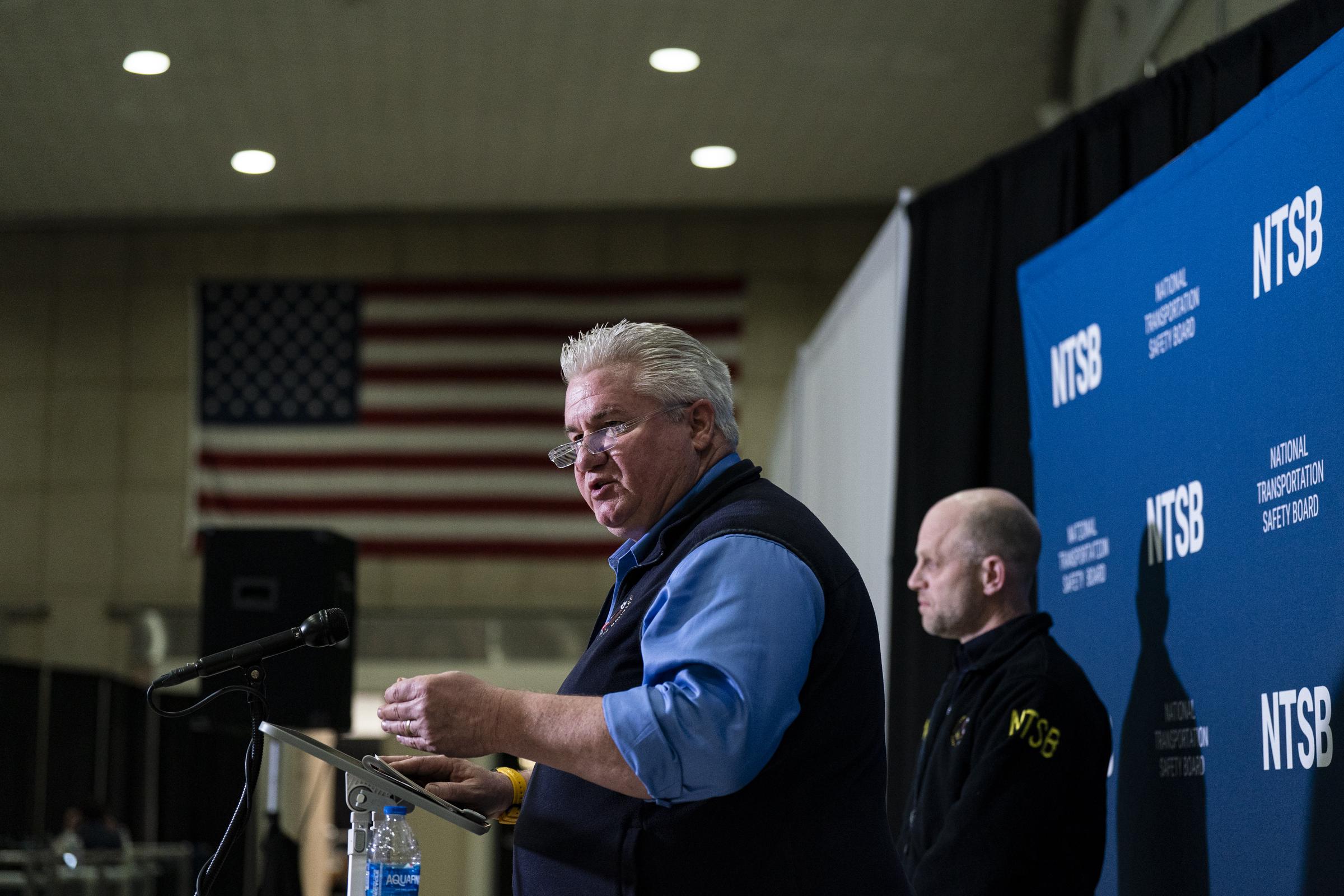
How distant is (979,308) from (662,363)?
2728 millimetres

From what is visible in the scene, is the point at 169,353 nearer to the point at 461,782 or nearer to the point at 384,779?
the point at 461,782

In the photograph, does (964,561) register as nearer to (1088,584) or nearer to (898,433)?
(1088,584)

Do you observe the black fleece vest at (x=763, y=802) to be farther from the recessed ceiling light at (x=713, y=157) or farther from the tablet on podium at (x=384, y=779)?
the recessed ceiling light at (x=713, y=157)

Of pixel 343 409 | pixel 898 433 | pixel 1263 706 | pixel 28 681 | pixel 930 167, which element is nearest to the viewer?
pixel 1263 706

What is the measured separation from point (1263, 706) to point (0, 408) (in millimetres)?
9579

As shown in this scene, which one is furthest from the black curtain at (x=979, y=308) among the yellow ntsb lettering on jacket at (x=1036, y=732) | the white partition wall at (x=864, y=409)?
the yellow ntsb lettering on jacket at (x=1036, y=732)

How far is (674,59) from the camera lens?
746cm

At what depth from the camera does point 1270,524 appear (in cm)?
253

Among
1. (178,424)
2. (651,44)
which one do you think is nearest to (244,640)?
(651,44)

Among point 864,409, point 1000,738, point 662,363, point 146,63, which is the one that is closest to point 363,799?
point 662,363

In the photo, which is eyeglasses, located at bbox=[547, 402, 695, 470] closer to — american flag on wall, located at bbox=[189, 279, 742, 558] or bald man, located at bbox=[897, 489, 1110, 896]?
bald man, located at bbox=[897, 489, 1110, 896]

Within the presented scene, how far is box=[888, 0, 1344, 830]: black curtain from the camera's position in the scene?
12.3ft

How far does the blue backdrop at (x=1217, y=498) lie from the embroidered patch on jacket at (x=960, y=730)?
412mm

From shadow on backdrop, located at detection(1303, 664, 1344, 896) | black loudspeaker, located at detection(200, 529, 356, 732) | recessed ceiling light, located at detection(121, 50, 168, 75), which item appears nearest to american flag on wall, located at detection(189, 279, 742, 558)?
recessed ceiling light, located at detection(121, 50, 168, 75)
